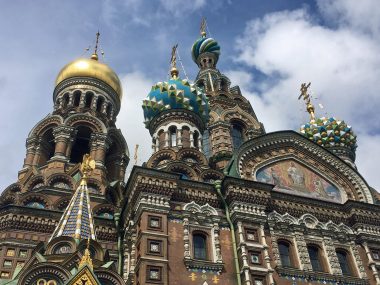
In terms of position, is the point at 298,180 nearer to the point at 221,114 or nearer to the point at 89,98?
the point at 221,114

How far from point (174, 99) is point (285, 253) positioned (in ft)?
19.0

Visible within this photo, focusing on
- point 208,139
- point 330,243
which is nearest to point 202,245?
point 330,243

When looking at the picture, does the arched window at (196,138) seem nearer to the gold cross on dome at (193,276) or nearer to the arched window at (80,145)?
the arched window at (80,145)

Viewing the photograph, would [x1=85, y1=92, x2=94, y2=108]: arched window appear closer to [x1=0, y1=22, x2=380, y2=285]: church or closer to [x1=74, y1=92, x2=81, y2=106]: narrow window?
[x1=74, y1=92, x2=81, y2=106]: narrow window

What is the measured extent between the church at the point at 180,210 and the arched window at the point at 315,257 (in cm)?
2

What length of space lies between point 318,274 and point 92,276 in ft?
16.9

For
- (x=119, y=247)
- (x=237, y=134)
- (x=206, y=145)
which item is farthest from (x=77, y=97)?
(x=119, y=247)

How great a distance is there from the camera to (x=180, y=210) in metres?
10.2

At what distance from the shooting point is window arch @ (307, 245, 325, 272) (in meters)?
10.5

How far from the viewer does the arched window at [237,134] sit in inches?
695

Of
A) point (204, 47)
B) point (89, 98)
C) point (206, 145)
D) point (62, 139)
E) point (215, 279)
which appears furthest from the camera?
point (204, 47)

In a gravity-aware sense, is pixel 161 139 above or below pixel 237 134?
below

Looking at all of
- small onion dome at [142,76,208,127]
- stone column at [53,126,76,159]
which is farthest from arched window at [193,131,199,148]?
stone column at [53,126,76,159]

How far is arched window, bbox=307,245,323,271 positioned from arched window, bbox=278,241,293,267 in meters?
0.53
